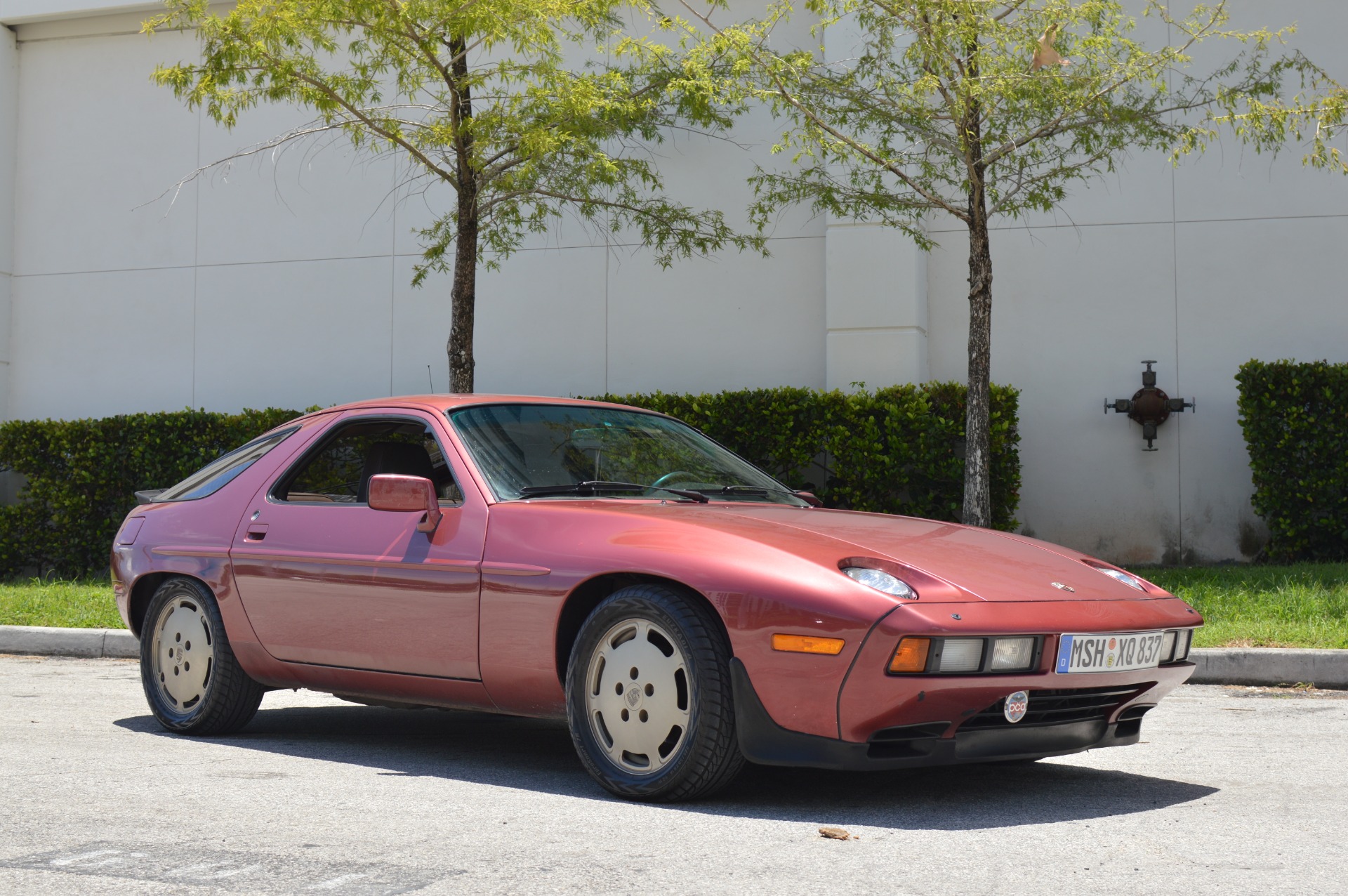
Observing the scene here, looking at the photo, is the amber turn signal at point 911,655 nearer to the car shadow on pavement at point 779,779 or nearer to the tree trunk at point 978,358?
the car shadow on pavement at point 779,779

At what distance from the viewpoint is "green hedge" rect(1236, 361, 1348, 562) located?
1072cm

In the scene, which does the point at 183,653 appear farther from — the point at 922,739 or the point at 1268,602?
the point at 1268,602

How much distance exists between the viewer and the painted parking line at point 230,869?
3273 millimetres

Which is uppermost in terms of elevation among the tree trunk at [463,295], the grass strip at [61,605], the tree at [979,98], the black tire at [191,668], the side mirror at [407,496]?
the tree at [979,98]

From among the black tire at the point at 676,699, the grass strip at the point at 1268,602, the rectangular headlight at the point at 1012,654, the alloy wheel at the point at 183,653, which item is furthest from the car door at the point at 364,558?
the grass strip at the point at 1268,602

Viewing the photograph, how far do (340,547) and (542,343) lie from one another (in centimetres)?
854

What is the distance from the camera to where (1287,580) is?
9492 millimetres

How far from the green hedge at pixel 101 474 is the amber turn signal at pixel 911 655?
1015 cm

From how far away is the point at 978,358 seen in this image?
10.2 m

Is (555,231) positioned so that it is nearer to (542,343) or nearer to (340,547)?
(542,343)

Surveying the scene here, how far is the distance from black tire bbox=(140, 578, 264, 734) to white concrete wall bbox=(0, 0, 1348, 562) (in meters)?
7.44

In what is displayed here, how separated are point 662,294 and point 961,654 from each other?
31.6ft

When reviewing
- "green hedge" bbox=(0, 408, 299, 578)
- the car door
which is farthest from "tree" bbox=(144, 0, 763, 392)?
the car door

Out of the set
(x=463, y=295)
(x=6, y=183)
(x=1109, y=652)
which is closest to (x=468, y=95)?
(x=463, y=295)
